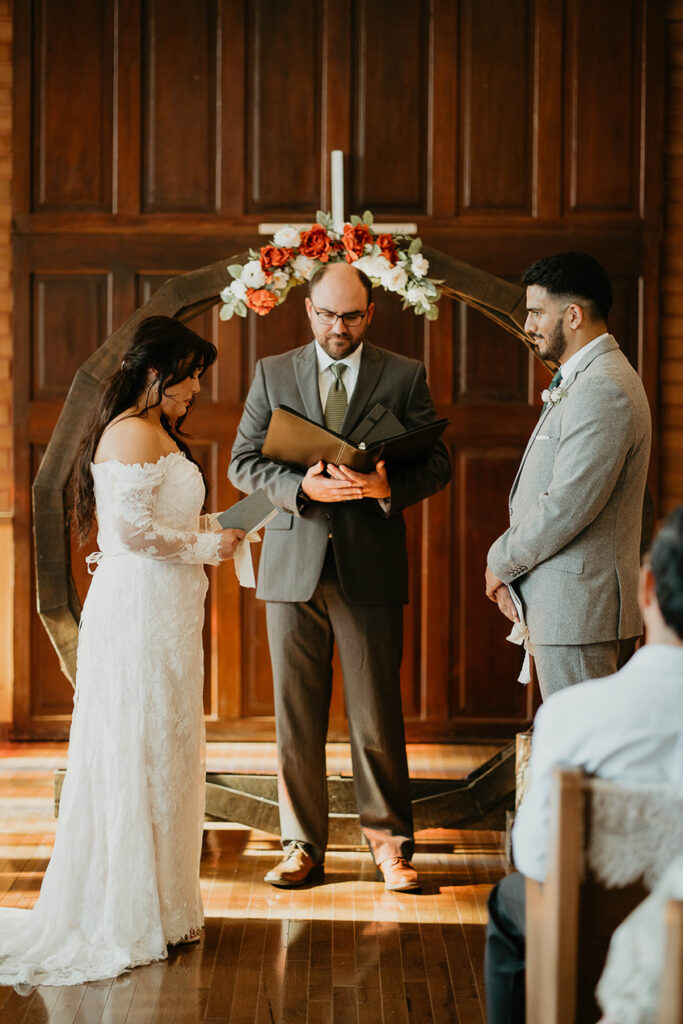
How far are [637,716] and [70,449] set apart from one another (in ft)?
8.83

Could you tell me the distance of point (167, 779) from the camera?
117 inches

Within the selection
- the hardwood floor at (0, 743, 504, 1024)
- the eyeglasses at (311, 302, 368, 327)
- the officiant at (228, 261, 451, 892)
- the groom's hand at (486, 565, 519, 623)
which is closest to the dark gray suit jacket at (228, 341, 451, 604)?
the officiant at (228, 261, 451, 892)

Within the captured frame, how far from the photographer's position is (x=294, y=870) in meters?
3.46

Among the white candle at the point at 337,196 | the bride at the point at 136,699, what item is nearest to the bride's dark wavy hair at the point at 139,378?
the bride at the point at 136,699

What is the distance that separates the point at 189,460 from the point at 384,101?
2804 millimetres

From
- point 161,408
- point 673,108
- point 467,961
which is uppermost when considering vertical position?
point 673,108

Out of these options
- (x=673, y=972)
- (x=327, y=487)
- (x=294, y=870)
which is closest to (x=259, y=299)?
(x=327, y=487)

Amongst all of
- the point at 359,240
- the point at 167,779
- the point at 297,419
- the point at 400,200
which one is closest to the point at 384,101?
the point at 400,200

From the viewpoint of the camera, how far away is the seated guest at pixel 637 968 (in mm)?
1415

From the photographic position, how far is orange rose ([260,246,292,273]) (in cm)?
358

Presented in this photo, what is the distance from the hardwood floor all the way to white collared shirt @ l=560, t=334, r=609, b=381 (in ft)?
5.24

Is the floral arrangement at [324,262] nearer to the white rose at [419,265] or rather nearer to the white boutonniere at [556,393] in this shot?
the white rose at [419,265]

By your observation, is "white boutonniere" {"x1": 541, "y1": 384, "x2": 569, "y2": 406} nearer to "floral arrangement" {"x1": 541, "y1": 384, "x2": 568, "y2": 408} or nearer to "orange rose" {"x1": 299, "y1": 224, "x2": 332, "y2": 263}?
"floral arrangement" {"x1": 541, "y1": 384, "x2": 568, "y2": 408}

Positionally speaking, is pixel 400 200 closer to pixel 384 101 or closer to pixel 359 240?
pixel 384 101
